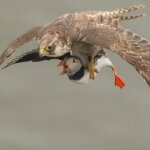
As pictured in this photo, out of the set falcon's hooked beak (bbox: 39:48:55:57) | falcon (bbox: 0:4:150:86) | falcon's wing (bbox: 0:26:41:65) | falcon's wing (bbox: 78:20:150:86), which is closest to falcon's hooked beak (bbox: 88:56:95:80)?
falcon (bbox: 0:4:150:86)

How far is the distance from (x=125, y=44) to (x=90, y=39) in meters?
0.35

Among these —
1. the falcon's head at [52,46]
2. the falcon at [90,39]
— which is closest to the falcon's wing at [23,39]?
the falcon at [90,39]

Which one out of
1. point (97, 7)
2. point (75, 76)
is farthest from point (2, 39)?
point (75, 76)

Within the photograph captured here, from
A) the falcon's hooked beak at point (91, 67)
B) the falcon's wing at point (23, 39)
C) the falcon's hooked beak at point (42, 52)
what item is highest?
the falcon's wing at point (23, 39)

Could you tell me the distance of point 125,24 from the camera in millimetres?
13602

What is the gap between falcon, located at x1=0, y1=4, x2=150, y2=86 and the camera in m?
10.1

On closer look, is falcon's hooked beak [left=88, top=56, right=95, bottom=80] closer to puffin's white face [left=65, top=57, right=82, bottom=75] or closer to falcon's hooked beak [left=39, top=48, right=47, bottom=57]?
puffin's white face [left=65, top=57, right=82, bottom=75]

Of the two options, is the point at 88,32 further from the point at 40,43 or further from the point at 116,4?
the point at 116,4

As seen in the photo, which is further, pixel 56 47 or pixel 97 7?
pixel 97 7

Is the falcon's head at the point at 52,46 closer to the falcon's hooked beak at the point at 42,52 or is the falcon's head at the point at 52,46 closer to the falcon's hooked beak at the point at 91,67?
the falcon's hooked beak at the point at 42,52

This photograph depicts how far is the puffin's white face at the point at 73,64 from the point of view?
10508mm

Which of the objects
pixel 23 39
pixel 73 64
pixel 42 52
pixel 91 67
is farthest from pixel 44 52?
pixel 23 39

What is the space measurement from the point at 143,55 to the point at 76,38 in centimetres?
75

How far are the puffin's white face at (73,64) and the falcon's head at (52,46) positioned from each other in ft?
0.39
